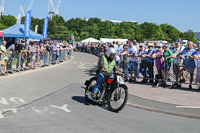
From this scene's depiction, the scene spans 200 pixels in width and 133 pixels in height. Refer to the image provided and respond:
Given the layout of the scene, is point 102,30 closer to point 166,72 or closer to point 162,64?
point 162,64

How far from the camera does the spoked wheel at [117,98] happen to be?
282 inches

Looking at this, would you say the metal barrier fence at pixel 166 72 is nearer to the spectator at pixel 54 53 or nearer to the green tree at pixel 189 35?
the spectator at pixel 54 53

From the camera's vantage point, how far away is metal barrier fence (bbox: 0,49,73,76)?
13570 mm

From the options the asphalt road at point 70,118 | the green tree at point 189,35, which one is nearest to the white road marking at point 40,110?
the asphalt road at point 70,118

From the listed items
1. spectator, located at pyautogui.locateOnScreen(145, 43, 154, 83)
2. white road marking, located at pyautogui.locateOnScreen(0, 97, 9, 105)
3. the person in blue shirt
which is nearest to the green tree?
spectator, located at pyautogui.locateOnScreen(145, 43, 154, 83)

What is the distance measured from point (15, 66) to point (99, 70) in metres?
8.08

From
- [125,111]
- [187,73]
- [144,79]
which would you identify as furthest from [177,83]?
[125,111]

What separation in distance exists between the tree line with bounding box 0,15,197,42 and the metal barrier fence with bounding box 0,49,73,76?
3364 inches

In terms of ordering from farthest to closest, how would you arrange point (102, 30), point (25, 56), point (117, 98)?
point (102, 30) → point (25, 56) → point (117, 98)

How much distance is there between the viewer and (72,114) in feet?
22.3

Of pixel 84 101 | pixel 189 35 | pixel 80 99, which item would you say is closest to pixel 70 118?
pixel 84 101

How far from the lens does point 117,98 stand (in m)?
7.36

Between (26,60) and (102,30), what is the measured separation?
101 metres

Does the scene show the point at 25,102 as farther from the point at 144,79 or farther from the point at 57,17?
the point at 57,17
